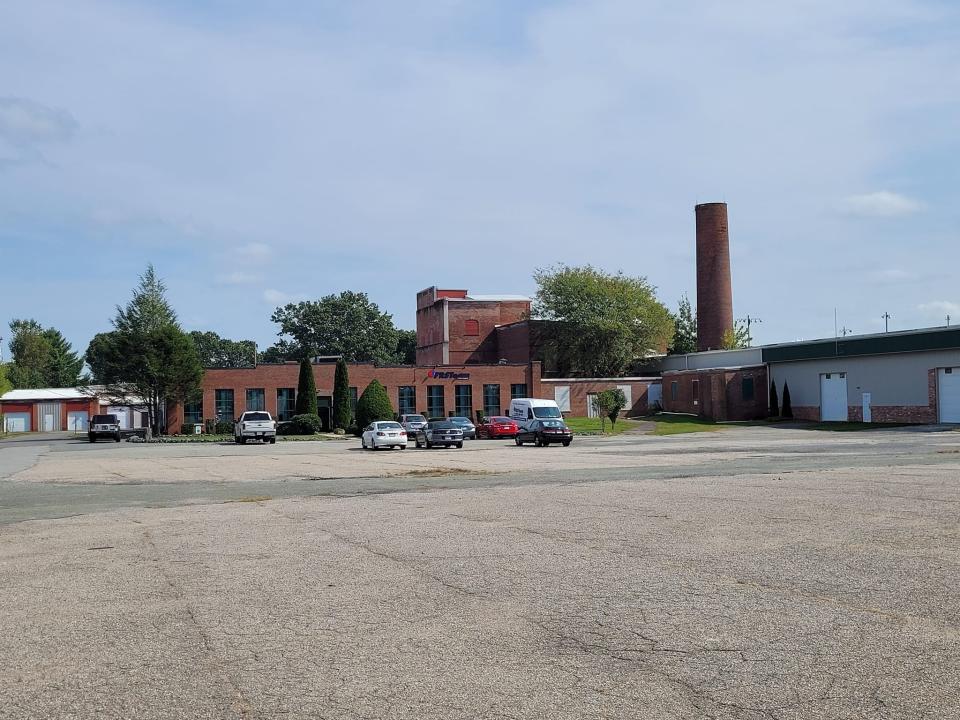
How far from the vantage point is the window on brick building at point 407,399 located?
74.1m

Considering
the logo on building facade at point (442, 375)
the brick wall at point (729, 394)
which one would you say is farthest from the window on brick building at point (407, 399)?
the brick wall at point (729, 394)

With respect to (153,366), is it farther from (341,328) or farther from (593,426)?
(341,328)

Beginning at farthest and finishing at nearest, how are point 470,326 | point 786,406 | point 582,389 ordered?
point 470,326 → point 582,389 → point 786,406

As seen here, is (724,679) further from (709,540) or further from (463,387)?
(463,387)

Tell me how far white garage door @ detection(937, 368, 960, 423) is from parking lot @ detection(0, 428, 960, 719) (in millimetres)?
40362

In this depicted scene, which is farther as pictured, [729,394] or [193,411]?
[193,411]

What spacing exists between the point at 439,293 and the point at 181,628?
303ft

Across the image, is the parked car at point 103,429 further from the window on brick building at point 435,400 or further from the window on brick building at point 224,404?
the window on brick building at point 435,400

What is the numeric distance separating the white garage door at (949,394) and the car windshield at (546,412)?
21.7 m

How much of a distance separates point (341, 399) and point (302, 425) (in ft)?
12.8

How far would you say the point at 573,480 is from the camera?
75.4 ft

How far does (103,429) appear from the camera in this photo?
64.9 metres

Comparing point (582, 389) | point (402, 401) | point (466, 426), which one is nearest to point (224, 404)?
point (402, 401)

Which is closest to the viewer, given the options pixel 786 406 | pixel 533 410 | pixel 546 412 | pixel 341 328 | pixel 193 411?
pixel 546 412
